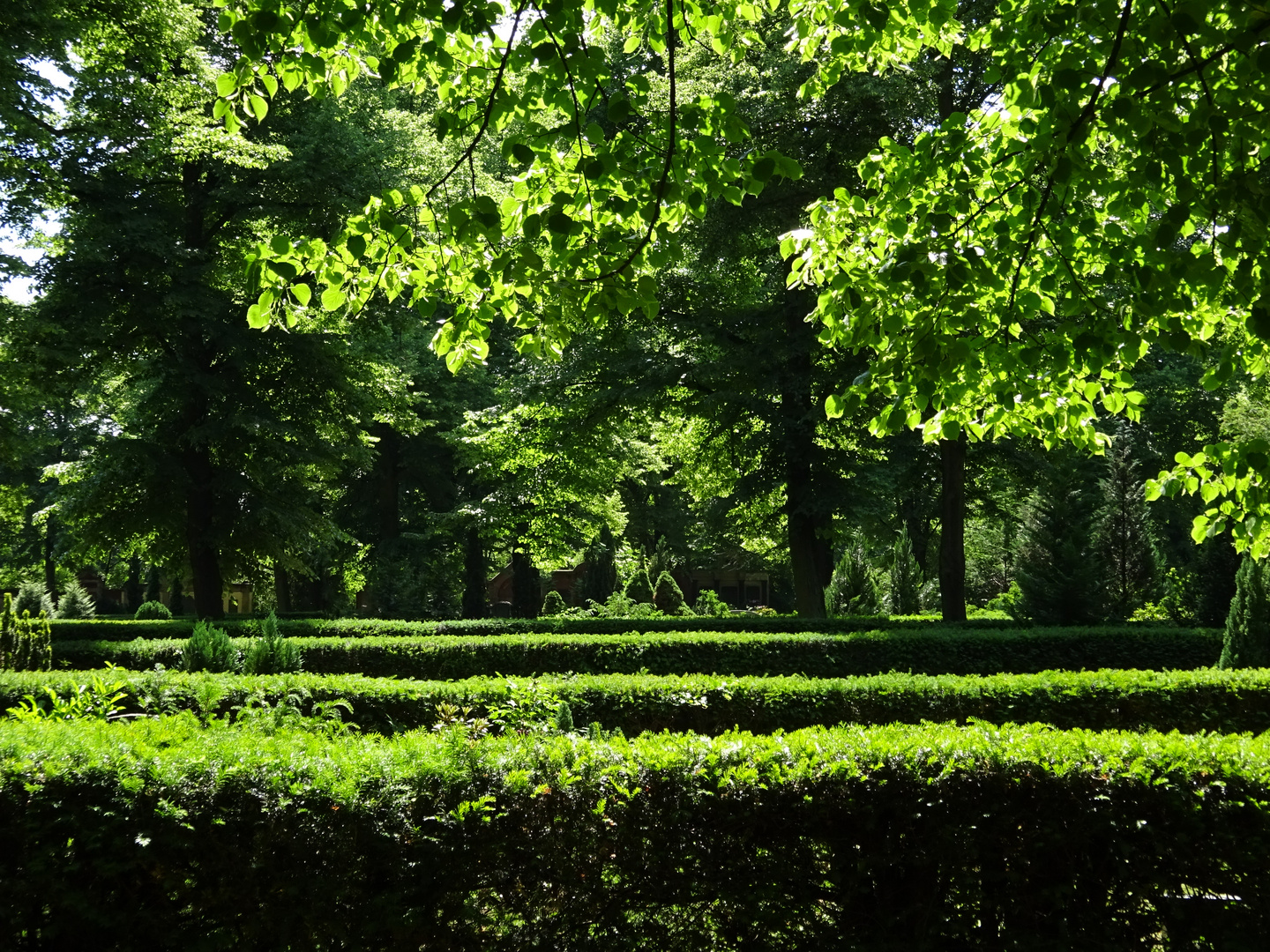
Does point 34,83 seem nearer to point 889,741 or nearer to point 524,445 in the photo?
point 524,445

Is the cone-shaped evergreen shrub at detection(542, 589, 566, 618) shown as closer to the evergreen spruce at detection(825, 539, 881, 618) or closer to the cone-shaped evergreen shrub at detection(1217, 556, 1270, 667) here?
the evergreen spruce at detection(825, 539, 881, 618)

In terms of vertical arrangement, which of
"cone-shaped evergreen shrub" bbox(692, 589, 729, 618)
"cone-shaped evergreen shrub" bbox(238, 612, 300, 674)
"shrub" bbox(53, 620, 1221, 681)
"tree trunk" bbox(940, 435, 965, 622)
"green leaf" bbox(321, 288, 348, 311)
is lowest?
"cone-shaped evergreen shrub" bbox(692, 589, 729, 618)

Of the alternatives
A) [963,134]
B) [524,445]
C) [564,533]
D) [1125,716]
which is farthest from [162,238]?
[1125,716]

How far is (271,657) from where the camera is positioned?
10.9m

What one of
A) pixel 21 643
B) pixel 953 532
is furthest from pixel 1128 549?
pixel 21 643

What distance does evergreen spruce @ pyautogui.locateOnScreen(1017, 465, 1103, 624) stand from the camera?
19203mm

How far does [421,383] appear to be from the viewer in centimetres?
2862

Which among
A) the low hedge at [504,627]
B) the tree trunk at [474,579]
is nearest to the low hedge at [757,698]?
the low hedge at [504,627]

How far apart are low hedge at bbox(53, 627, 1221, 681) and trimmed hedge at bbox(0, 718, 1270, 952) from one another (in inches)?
304

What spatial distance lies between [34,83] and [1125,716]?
17.7 m

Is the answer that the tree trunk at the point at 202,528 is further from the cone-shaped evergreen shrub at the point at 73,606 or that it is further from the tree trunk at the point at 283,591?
the cone-shaped evergreen shrub at the point at 73,606

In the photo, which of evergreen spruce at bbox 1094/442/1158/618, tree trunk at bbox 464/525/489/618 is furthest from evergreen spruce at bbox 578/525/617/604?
evergreen spruce at bbox 1094/442/1158/618

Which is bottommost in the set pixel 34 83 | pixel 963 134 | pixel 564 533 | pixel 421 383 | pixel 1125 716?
pixel 1125 716

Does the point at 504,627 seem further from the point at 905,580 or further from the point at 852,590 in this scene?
the point at 905,580
